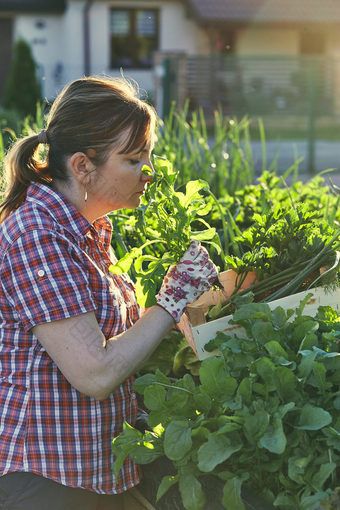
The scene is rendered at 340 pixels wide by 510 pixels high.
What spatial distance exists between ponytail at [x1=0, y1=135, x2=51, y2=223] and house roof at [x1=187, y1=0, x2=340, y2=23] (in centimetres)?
1979

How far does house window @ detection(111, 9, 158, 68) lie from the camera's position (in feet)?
71.1

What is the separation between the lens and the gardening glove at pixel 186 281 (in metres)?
1.72

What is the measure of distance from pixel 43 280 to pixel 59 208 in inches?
8.9

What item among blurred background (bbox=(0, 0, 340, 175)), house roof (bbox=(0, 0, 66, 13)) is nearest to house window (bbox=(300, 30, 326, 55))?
blurred background (bbox=(0, 0, 340, 175))

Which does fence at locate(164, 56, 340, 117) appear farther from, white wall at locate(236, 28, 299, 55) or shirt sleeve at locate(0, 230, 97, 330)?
white wall at locate(236, 28, 299, 55)

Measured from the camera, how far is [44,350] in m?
1.72

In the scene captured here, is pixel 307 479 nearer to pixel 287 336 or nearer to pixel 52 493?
pixel 287 336

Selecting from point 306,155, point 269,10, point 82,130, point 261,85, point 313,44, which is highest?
point 269,10

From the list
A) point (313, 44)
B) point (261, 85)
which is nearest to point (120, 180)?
point (261, 85)

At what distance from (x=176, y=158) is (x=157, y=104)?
6678 mm

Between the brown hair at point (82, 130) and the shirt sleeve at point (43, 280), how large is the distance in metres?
0.24

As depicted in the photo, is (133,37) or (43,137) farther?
(133,37)

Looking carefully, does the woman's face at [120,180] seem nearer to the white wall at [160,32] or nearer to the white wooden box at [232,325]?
the white wooden box at [232,325]

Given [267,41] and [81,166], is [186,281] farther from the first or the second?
[267,41]
